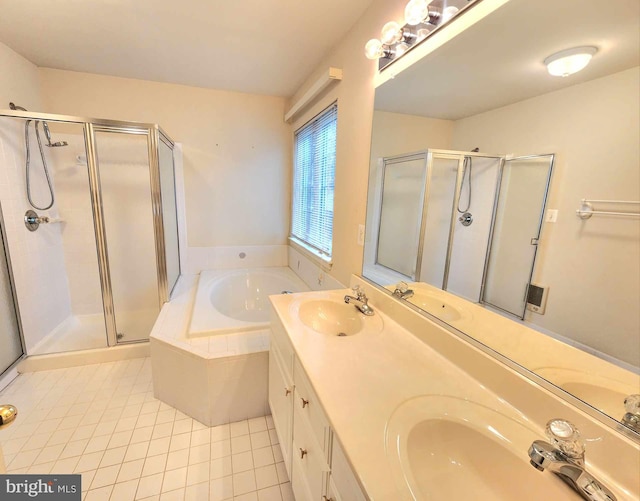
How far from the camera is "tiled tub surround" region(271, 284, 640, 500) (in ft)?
1.95

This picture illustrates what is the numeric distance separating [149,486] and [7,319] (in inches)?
67.4

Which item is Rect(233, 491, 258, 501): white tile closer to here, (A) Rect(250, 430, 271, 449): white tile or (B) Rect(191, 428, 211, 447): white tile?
(A) Rect(250, 430, 271, 449): white tile

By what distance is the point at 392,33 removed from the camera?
47.9 inches

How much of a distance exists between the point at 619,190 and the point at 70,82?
362cm

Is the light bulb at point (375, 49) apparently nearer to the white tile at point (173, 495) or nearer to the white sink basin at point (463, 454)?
the white sink basin at point (463, 454)

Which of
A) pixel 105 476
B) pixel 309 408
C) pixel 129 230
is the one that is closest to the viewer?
pixel 309 408

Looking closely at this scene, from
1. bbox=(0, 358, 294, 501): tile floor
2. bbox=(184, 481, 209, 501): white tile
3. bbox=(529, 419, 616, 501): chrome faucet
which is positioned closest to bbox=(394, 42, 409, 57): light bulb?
bbox=(529, 419, 616, 501): chrome faucet

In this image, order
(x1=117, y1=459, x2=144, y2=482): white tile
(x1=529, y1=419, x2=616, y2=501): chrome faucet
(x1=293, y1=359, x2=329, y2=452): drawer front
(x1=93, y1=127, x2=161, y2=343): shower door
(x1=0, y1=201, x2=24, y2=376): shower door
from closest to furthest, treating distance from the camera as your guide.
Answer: (x1=529, y1=419, x2=616, y2=501): chrome faucet
(x1=293, y1=359, x2=329, y2=452): drawer front
(x1=117, y1=459, x2=144, y2=482): white tile
(x1=0, y1=201, x2=24, y2=376): shower door
(x1=93, y1=127, x2=161, y2=343): shower door

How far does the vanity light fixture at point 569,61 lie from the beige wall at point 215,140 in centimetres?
266

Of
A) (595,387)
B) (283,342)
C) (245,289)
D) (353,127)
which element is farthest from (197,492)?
(353,127)

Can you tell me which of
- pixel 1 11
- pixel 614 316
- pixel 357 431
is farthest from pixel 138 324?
pixel 614 316

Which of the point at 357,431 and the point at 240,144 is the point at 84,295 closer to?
the point at 240,144

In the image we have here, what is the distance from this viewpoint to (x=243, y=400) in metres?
1.74

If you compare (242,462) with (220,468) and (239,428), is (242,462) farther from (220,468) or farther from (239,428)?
(239,428)
